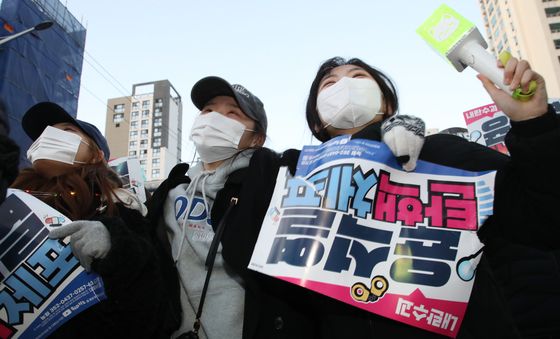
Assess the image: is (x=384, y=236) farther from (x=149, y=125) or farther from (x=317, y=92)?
(x=149, y=125)

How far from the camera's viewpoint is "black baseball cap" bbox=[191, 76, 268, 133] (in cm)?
210

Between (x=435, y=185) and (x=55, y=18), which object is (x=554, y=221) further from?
(x=55, y=18)

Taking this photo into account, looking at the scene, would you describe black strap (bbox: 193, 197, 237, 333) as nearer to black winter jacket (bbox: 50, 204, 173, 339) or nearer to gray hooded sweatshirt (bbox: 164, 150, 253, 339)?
gray hooded sweatshirt (bbox: 164, 150, 253, 339)

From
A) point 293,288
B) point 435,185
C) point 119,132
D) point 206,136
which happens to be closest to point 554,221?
point 435,185

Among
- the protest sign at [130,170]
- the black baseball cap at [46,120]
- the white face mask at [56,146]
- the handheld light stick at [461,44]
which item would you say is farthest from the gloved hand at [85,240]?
the protest sign at [130,170]

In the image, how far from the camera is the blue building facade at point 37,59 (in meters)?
9.66

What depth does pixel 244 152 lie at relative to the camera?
2121mm

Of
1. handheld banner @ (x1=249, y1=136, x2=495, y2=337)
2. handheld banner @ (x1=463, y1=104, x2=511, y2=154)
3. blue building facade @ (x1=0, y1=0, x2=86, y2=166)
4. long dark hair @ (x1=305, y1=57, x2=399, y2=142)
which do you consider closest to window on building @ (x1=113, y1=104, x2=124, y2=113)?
blue building facade @ (x1=0, y1=0, x2=86, y2=166)

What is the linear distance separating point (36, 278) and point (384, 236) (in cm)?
134

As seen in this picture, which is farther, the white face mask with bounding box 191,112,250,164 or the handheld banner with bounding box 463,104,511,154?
the handheld banner with bounding box 463,104,511,154

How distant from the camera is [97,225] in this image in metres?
1.50

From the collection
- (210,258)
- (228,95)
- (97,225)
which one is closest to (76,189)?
(97,225)

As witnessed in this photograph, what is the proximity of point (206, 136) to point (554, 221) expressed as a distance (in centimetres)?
165

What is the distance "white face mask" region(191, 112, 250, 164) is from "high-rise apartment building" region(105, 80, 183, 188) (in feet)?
214
